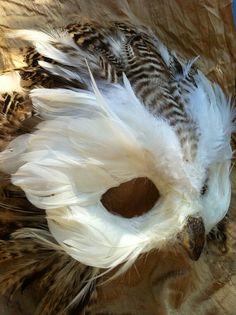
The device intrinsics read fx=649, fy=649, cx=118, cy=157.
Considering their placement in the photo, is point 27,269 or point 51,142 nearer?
point 51,142

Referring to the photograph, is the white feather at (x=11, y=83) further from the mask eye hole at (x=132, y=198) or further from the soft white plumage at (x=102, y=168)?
the mask eye hole at (x=132, y=198)

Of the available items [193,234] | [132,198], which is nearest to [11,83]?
[132,198]

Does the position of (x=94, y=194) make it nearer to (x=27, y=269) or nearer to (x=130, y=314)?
(x=27, y=269)

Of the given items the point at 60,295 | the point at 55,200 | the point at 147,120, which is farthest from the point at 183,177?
the point at 60,295

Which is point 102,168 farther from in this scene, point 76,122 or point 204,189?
point 204,189

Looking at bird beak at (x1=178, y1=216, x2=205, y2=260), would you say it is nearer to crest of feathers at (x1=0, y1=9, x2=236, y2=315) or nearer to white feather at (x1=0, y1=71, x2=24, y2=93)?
crest of feathers at (x1=0, y1=9, x2=236, y2=315)

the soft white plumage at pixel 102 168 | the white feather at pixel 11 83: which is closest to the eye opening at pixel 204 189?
the soft white plumage at pixel 102 168
